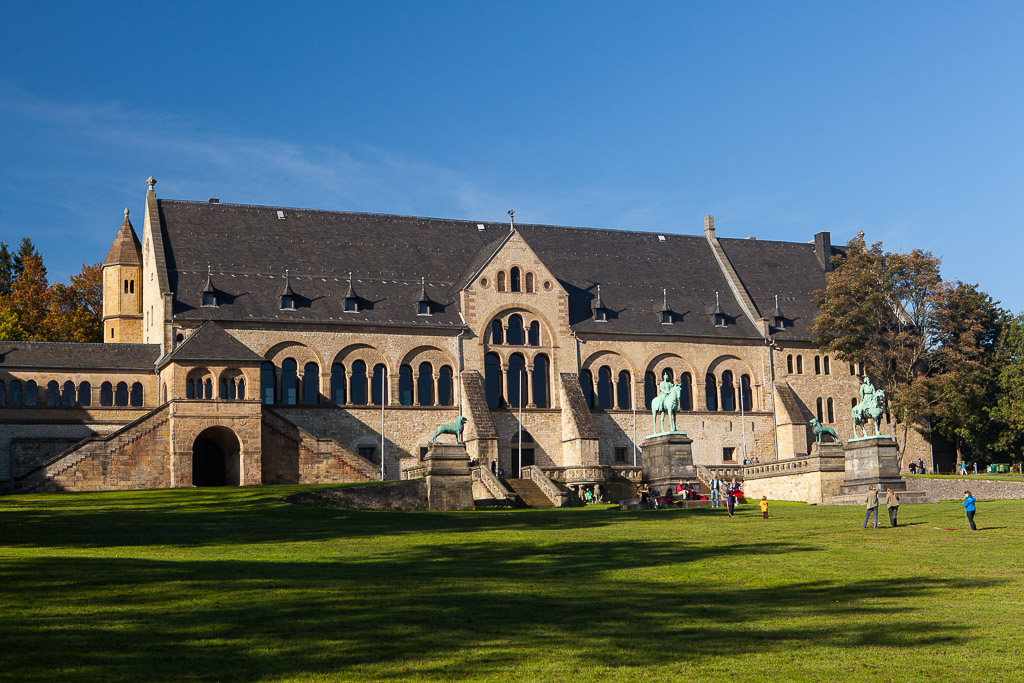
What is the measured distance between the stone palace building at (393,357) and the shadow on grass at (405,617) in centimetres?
3020

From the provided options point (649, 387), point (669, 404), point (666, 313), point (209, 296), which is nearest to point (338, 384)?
point (209, 296)

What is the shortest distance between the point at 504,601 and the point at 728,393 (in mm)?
49201

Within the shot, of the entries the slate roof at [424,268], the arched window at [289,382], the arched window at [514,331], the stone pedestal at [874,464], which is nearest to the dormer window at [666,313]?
the slate roof at [424,268]

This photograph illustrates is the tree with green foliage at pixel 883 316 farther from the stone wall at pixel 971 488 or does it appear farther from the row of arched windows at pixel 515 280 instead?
the row of arched windows at pixel 515 280

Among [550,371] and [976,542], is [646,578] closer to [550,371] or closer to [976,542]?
[976,542]

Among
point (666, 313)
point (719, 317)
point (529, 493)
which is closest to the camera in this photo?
point (529, 493)

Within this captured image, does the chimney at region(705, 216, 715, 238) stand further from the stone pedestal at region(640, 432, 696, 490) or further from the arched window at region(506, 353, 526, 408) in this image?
the stone pedestal at region(640, 432, 696, 490)

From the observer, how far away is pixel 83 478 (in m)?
49.8

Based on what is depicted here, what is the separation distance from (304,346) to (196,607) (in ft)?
137

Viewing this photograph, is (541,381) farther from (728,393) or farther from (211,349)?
(211,349)

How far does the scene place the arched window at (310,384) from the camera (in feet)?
198

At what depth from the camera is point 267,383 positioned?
195ft

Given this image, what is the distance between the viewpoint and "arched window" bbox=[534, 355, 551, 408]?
2544 inches

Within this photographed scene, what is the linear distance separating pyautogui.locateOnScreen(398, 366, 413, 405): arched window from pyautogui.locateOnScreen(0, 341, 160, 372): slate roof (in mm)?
12873
